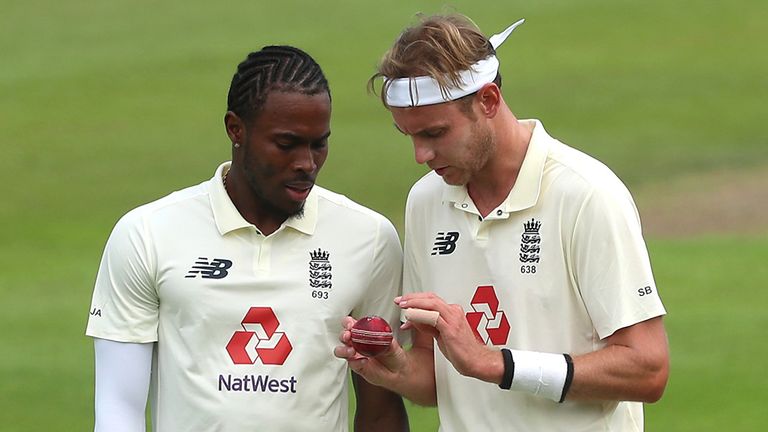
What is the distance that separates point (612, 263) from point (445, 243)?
2.28 feet

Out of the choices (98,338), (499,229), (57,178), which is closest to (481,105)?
(499,229)

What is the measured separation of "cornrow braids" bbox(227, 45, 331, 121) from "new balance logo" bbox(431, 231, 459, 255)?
2.22 ft

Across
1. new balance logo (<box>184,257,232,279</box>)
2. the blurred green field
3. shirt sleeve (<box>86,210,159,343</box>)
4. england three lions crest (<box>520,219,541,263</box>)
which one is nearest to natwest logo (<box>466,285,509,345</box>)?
england three lions crest (<box>520,219,541,263</box>)

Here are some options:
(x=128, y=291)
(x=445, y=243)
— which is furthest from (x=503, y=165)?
(x=128, y=291)

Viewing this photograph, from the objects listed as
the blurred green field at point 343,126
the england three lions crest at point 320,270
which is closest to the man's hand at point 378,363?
the england three lions crest at point 320,270

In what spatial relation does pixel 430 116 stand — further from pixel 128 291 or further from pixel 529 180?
pixel 128 291

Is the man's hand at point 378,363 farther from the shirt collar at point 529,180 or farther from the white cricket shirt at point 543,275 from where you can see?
the shirt collar at point 529,180

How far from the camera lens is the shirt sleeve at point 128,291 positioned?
17.8 feet

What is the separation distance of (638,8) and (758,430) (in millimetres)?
19725

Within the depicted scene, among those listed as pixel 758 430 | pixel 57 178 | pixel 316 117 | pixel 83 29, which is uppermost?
pixel 83 29

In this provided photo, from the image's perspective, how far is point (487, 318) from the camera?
17.9 feet

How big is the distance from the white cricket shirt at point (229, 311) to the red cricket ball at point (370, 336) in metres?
0.32

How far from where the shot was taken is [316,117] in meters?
5.38

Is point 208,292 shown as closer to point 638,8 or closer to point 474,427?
point 474,427
